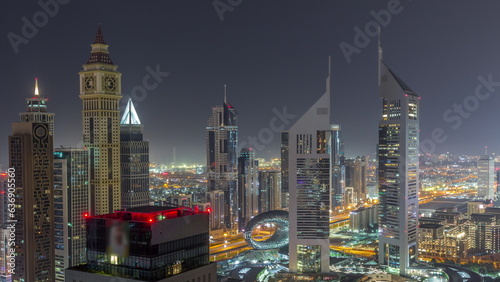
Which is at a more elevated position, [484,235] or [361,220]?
[484,235]

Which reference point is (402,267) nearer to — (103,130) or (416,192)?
(416,192)

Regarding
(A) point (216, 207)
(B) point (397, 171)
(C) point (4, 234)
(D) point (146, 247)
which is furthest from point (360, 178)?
(D) point (146, 247)

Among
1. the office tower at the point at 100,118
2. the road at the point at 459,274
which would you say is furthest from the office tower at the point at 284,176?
the office tower at the point at 100,118

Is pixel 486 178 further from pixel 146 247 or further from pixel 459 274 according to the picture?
pixel 146 247

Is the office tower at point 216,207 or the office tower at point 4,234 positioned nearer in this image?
the office tower at point 4,234

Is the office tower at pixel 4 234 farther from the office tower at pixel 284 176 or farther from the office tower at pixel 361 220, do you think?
the office tower at pixel 284 176
